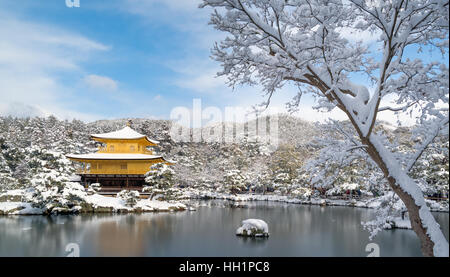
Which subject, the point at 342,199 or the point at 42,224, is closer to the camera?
the point at 42,224

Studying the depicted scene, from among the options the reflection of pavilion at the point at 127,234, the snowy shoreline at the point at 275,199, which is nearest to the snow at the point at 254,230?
the reflection of pavilion at the point at 127,234

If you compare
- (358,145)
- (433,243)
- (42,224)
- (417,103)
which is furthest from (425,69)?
(42,224)

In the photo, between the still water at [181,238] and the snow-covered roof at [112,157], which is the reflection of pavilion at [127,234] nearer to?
the still water at [181,238]

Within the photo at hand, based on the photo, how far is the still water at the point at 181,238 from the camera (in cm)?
967

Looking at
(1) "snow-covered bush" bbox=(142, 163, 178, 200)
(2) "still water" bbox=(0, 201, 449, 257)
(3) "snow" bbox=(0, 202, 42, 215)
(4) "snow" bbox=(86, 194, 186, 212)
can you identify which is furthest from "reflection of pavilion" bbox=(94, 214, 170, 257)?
(3) "snow" bbox=(0, 202, 42, 215)

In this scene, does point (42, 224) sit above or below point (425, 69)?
below

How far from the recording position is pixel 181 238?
11594mm

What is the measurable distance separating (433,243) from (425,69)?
197 cm

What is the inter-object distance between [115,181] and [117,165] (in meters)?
1.36

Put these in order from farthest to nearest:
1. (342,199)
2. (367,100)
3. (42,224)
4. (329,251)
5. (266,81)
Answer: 1. (342,199)
2. (42,224)
3. (329,251)
4. (266,81)
5. (367,100)

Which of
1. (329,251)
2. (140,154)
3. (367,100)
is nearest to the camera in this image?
(367,100)
